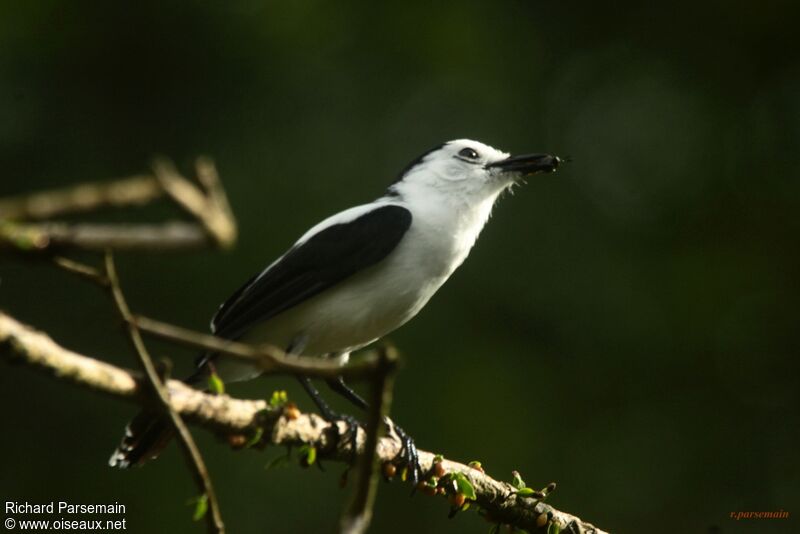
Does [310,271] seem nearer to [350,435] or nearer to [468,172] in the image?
[468,172]

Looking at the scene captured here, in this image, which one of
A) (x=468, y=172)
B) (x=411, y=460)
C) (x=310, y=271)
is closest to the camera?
(x=411, y=460)

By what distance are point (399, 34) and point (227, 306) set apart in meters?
5.99

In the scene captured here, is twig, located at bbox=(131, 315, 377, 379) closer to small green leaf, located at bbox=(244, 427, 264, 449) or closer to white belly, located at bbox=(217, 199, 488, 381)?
small green leaf, located at bbox=(244, 427, 264, 449)

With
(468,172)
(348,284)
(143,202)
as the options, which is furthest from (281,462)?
(468,172)

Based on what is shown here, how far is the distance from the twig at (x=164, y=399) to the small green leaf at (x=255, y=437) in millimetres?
476

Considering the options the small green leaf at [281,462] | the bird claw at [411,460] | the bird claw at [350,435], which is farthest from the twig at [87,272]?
the bird claw at [411,460]

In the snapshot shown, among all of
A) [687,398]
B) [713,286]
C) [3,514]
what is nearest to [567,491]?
[687,398]

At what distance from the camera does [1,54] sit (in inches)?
365

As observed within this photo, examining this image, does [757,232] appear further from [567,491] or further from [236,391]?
[236,391]

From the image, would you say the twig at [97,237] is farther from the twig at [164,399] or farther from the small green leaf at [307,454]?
the small green leaf at [307,454]

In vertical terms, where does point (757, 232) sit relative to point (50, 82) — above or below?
below

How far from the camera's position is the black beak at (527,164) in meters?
5.54

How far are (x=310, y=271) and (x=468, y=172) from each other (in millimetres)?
1099

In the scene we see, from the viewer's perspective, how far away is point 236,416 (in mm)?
2934
